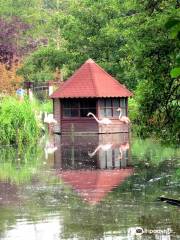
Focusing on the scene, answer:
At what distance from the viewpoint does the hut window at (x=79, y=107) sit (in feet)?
115

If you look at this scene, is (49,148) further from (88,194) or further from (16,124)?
(88,194)

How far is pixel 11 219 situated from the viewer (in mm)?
10406

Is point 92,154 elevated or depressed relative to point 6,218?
elevated

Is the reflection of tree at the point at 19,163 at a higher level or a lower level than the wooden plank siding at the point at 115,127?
lower

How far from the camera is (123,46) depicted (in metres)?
36.9

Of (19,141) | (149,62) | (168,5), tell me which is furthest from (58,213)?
(19,141)

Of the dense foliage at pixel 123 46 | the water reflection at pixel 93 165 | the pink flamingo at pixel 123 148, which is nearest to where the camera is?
the dense foliage at pixel 123 46

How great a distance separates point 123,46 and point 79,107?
4594 mm

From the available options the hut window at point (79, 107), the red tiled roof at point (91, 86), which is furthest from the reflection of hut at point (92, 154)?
the hut window at point (79, 107)

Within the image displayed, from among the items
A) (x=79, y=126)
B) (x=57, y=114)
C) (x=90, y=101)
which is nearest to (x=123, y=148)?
(x=79, y=126)

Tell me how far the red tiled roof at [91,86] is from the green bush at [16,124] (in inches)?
333

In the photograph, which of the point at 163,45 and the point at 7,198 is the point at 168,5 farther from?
the point at 7,198

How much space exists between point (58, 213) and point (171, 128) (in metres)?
2.37

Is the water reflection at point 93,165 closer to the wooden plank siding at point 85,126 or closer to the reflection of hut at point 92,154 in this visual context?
the reflection of hut at point 92,154
